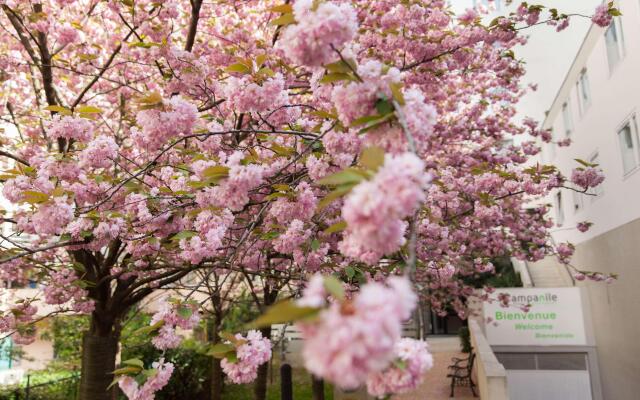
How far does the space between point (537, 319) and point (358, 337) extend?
45.3 feet

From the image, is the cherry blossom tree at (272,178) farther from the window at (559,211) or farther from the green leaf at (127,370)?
the window at (559,211)

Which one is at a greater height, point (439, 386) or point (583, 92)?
point (583, 92)

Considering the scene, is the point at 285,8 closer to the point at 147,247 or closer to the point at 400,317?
the point at 400,317

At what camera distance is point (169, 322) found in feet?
8.69

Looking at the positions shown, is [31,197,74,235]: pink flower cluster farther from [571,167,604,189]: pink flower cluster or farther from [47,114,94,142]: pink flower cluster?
[571,167,604,189]: pink flower cluster

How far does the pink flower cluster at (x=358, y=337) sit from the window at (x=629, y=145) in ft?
33.5

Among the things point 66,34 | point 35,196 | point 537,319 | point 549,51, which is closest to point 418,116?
point 35,196

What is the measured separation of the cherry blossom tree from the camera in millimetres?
1392

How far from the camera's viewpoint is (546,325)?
13.2 meters

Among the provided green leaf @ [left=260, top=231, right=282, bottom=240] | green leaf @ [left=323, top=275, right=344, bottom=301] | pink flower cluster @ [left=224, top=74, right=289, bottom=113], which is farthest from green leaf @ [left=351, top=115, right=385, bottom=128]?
green leaf @ [left=260, top=231, right=282, bottom=240]

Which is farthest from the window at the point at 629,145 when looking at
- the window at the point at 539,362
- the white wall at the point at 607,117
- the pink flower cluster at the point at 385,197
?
the pink flower cluster at the point at 385,197

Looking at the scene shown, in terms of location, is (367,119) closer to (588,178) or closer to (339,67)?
(339,67)

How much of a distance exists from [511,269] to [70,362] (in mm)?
14921

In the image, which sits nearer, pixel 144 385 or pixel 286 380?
pixel 144 385
